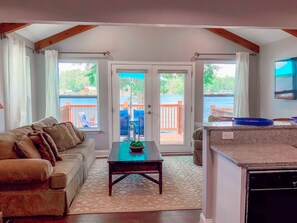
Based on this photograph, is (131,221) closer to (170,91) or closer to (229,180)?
(229,180)

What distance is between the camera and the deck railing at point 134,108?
5.86 meters

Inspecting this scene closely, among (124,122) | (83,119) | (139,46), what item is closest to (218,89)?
(139,46)

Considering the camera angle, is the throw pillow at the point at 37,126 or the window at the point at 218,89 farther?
the window at the point at 218,89

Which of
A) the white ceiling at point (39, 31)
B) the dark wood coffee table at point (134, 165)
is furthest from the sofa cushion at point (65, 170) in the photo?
the white ceiling at point (39, 31)

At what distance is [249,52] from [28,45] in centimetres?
474

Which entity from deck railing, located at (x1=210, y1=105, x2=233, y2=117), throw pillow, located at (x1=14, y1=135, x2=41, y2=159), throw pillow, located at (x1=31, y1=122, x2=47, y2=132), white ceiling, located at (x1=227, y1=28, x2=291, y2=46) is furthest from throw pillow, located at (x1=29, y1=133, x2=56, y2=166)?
white ceiling, located at (x1=227, y1=28, x2=291, y2=46)

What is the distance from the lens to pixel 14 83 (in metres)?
4.23

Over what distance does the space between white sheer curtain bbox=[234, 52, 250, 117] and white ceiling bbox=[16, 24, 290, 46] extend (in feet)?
1.30

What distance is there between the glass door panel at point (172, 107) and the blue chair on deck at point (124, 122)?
772mm

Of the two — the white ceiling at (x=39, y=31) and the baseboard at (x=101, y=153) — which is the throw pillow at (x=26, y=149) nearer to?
the white ceiling at (x=39, y=31)

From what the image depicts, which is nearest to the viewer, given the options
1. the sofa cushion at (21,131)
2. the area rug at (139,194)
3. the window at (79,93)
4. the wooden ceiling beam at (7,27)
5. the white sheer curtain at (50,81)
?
the area rug at (139,194)

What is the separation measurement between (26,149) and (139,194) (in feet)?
5.22

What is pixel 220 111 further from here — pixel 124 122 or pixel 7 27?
pixel 7 27

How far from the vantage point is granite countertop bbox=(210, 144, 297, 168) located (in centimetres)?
197
